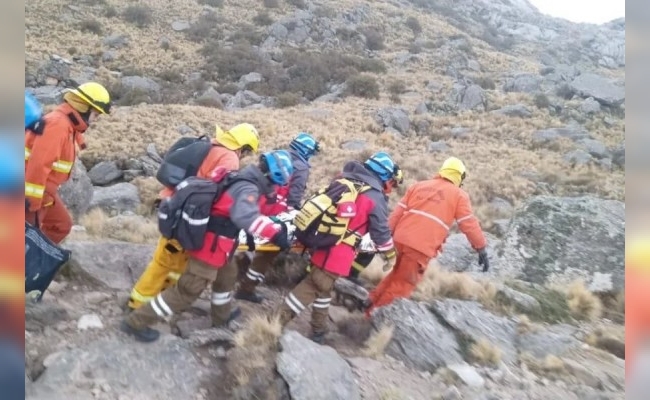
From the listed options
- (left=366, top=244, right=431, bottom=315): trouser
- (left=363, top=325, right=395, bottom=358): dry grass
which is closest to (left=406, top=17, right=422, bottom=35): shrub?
(left=366, top=244, right=431, bottom=315): trouser

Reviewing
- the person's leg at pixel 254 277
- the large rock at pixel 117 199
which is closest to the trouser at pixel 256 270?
the person's leg at pixel 254 277

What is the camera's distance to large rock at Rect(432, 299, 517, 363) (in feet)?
17.7

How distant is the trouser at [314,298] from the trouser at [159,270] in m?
1.00

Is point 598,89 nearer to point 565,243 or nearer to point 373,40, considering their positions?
point 373,40

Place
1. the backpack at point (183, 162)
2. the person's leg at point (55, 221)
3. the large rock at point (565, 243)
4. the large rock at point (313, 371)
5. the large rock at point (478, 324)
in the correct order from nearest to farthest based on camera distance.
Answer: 1. the large rock at point (313, 371)
2. the backpack at point (183, 162)
3. the person's leg at point (55, 221)
4. the large rock at point (478, 324)
5. the large rock at point (565, 243)

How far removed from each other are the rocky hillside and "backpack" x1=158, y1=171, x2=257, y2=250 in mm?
946

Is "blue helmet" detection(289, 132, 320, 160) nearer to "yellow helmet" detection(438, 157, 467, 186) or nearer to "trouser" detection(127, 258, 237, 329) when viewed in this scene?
"yellow helmet" detection(438, 157, 467, 186)

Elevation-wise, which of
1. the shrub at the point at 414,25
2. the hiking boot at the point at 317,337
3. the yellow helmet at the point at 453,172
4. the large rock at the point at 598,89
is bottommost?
the hiking boot at the point at 317,337

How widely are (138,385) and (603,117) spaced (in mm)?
25633

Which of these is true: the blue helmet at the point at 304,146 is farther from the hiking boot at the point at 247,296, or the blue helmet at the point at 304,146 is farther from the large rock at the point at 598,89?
the large rock at the point at 598,89

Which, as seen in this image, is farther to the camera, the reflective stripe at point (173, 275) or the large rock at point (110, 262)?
the large rock at point (110, 262)

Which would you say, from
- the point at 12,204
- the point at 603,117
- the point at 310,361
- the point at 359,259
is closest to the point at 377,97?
the point at 603,117

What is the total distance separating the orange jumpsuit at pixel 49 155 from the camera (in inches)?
176

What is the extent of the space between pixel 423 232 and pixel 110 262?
322cm
